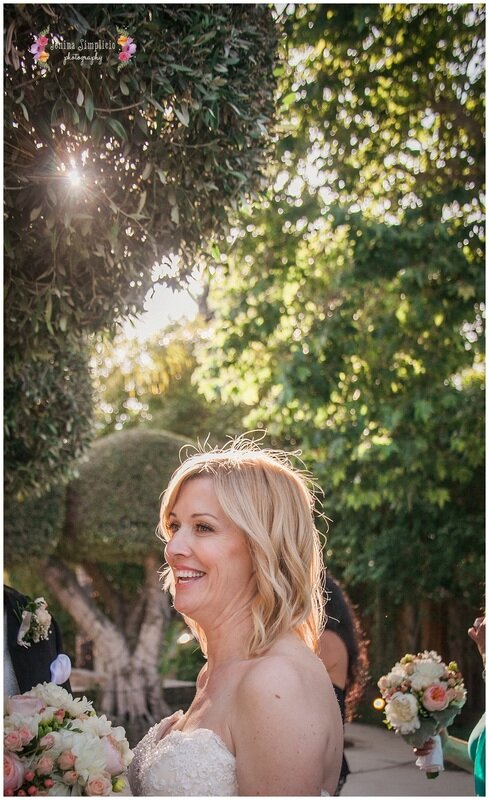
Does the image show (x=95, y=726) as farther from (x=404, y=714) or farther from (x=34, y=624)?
(x=404, y=714)

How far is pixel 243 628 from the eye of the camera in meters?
2.19

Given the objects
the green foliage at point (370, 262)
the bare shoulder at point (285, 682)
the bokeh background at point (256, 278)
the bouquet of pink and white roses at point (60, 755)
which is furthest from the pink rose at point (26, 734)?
the green foliage at point (370, 262)

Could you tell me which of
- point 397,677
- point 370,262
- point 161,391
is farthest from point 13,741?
point 161,391

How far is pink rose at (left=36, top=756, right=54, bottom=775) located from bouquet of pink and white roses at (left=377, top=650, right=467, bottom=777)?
1.44 meters

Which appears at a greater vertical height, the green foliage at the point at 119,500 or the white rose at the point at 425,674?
the green foliage at the point at 119,500

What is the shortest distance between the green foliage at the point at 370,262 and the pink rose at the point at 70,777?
17.9 ft

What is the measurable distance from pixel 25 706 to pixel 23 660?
39.4 inches

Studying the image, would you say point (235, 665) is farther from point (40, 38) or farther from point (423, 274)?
point (423, 274)

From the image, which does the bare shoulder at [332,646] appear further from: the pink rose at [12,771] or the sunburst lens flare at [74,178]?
the sunburst lens flare at [74,178]

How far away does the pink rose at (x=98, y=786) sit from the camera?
183 centimetres

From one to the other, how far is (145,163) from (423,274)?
4.26 meters

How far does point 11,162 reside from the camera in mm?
2924

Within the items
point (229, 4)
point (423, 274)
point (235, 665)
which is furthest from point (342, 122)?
point (235, 665)

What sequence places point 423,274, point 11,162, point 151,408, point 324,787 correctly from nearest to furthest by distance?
point 324,787 → point 11,162 → point 423,274 → point 151,408
